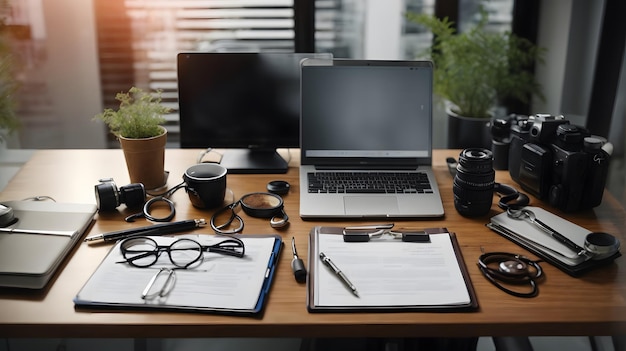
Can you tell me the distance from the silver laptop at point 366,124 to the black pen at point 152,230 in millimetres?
327

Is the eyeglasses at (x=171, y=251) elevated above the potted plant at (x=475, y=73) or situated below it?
below

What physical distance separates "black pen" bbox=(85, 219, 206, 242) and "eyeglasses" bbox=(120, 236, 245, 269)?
4cm

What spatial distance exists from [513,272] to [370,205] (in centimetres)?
41

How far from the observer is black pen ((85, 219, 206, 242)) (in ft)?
4.50

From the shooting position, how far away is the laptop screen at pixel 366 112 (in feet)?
5.41

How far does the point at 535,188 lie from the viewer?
1.56 meters

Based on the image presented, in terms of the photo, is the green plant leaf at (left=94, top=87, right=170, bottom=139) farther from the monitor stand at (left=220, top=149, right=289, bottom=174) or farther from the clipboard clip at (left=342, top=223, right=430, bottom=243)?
the clipboard clip at (left=342, top=223, right=430, bottom=243)

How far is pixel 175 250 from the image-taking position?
Result: 51.2 inches

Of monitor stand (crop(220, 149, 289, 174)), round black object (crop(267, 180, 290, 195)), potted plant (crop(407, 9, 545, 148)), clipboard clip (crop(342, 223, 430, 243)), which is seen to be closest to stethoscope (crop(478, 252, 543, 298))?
clipboard clip (crop(342, 223, 430, 243))

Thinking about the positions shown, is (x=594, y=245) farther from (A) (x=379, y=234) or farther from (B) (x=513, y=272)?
(A) (x=379, y=234)

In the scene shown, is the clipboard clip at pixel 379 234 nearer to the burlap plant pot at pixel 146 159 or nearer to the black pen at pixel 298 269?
the black pen at pixel 298 269

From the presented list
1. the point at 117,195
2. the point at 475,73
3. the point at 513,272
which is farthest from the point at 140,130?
the point at 475,73

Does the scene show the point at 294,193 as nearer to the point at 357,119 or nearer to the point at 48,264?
the point at 357,119

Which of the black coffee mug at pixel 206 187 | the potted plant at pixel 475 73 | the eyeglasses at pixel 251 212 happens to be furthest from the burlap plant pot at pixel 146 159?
the potted plant at pixel 475 73
